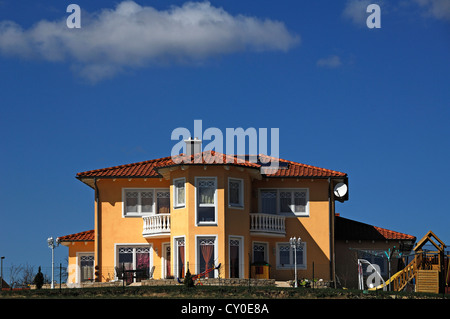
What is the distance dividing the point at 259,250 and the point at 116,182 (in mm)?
8211

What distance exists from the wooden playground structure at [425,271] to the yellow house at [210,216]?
13.7 feet

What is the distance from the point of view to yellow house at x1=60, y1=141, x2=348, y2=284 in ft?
161

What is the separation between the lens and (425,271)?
46000 mm

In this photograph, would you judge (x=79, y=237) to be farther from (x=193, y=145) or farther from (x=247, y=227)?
(x=247, y=227)

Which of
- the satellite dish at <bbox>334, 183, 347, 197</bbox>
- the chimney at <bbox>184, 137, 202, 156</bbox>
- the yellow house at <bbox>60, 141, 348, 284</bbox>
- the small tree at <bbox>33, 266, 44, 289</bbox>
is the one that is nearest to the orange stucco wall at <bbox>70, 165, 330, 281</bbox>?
the yellow house at <bbox>60, 141, 348, 284</bbox>

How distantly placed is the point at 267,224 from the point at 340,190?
14.9 feet

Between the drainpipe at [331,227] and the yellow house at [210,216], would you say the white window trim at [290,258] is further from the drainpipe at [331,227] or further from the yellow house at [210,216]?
the drainpipe at [331,227]

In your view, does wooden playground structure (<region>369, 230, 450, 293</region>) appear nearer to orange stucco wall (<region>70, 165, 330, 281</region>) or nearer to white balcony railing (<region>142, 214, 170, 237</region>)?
orange stucco wall (<region>70, 165, 330, 281</region>)

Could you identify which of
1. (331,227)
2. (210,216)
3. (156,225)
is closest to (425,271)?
(331,227)

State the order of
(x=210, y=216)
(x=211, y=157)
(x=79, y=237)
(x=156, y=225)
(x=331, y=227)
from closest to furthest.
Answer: (x=210, y=216), (x=211, y=157), (x=156, y=225), (x=331, y=227), (x=79, y=237)

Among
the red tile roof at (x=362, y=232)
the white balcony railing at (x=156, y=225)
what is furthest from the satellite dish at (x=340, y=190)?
the white balcony railing at (x=156, y=225)
